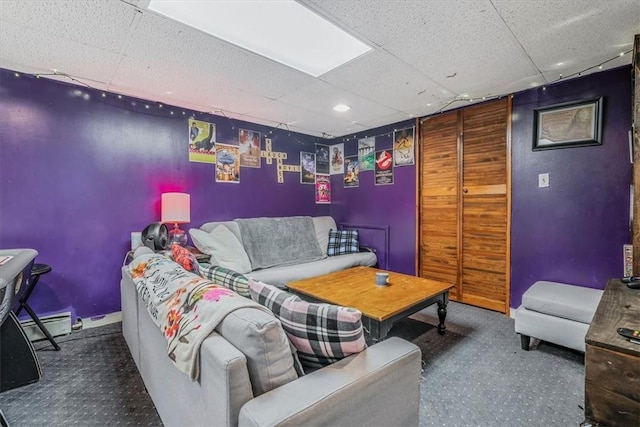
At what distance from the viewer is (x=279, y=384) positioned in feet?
3.04

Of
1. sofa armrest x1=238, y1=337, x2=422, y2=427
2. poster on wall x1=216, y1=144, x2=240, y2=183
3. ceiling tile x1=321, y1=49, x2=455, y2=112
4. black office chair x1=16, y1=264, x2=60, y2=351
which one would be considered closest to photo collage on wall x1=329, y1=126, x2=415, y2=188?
ceiling tile x1=321, y1=49, x2=455, y2=112

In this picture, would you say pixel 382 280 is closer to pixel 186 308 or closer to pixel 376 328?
pixel 376 328

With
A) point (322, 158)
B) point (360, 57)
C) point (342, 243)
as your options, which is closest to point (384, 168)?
point (322, 158)

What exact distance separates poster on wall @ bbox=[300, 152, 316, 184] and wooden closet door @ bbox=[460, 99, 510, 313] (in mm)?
2144

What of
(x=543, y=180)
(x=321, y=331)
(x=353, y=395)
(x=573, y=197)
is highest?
(x=543, y=180)

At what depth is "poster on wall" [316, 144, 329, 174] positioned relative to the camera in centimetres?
460

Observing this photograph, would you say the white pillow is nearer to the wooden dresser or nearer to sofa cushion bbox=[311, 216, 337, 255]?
sofa cushion bbox=[311, 216, 337, 255]

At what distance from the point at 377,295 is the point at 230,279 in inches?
Answer: 47.6

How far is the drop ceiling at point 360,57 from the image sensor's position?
1.60 metres

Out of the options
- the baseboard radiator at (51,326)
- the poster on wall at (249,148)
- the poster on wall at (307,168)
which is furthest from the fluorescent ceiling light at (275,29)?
the baseboard radiator at (51,326)

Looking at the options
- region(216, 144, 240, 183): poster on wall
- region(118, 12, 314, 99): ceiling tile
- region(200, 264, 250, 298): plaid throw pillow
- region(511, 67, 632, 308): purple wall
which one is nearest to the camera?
region(200, 264, 250, 298): plaid throw pillow

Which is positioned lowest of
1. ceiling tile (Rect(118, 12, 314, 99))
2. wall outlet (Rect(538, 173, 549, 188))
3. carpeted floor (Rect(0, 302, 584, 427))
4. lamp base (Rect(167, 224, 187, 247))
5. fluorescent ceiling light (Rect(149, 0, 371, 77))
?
carpeted floor (Rect(0, 302, 584, 427))

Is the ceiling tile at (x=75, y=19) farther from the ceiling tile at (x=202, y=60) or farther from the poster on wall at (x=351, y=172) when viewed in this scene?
the poster on wall at (x=351, y=172)

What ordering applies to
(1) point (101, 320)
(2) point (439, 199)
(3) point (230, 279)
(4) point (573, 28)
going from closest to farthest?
(3) point (230, 279) → (4) point (573, 28) → (1) point (101, 320) → (2) point (439, 199)
